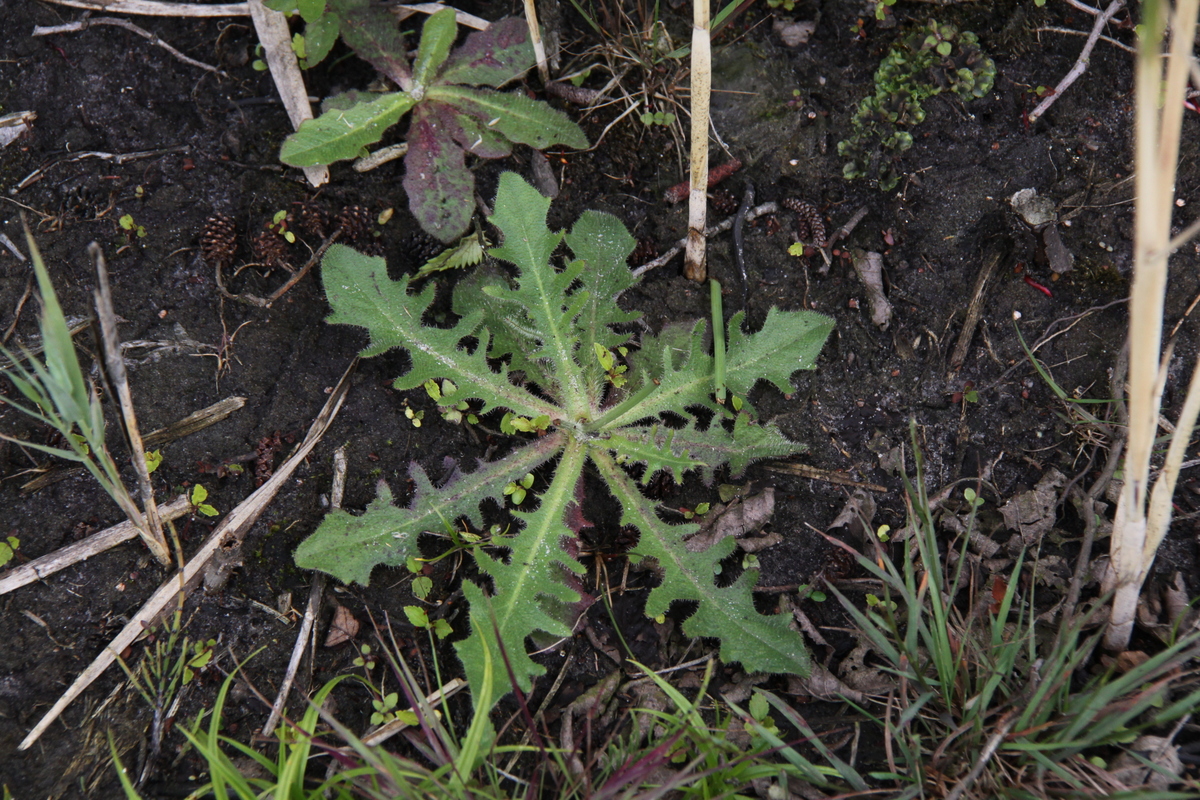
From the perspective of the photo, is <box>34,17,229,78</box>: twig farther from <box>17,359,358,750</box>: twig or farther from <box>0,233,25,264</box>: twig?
<box>17,359,358,750</box>: twig

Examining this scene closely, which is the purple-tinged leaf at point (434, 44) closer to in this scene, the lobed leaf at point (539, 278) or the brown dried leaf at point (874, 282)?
the lobed leaf at point (539, 278)

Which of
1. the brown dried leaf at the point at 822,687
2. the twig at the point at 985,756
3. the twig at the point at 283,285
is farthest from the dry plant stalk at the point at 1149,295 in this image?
the twig at the point at 283,285

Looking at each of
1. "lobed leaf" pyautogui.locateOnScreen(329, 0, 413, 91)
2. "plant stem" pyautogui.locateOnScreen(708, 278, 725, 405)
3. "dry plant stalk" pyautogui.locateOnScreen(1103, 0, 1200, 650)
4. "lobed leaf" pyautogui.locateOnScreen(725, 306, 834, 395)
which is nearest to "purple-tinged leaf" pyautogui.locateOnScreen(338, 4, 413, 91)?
"lobed leaf" pyautogui.locateOnScreen(329, 0, 413, 91)

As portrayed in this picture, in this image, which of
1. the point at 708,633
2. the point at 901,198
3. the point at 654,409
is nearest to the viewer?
the point at 708,633

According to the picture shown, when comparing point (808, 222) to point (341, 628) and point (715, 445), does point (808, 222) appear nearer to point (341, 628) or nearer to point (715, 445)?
point (715, 445)

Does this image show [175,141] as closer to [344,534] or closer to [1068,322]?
[344,534]

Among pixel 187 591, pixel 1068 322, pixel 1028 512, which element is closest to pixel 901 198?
pixel 1068 322
